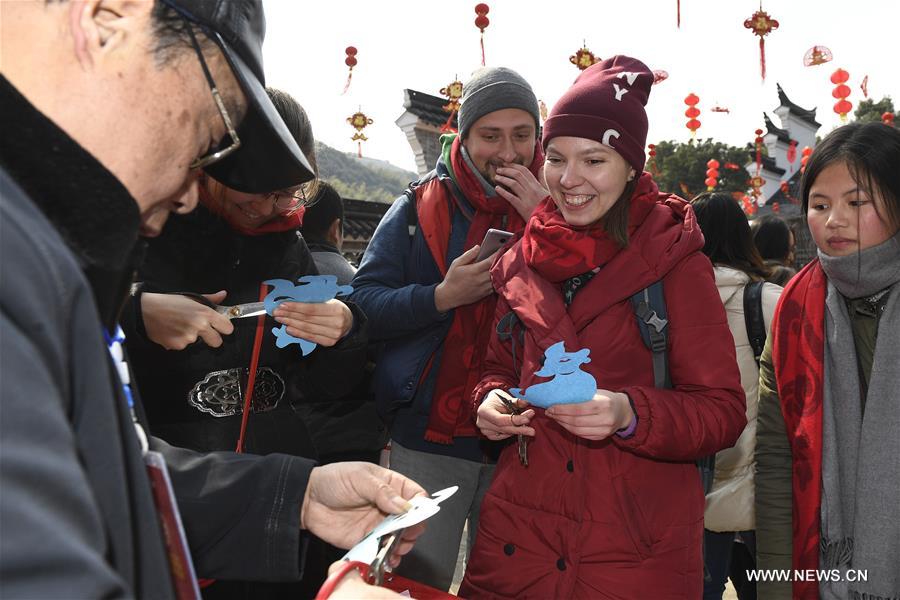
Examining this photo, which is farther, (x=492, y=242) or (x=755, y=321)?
(x=755, y=321)

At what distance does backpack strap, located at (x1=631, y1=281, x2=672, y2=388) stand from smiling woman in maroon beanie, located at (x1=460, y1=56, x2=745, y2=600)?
15 millimetres

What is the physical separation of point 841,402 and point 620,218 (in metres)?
0.88

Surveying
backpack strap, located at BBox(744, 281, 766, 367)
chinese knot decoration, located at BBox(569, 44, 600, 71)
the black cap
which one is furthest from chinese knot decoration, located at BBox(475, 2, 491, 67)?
the black cap

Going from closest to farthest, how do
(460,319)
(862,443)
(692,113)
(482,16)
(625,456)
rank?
(625,456)
(862,443)
(460,319)
(482,16)
(692,113)

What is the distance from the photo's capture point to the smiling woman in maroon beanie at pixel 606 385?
181 cm

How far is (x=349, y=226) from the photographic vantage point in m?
11.3

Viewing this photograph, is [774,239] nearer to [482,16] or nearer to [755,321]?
[755,321]

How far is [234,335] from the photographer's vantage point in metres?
2.20

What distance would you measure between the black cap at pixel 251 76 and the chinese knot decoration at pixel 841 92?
45.0 ft

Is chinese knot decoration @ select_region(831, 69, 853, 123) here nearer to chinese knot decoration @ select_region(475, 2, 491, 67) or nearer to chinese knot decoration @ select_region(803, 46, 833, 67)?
chinese knot decoration @ select_region(803, 46, 833, 67)

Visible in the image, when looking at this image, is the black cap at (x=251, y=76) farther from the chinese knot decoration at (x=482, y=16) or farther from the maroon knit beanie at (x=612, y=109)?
the chinese knot decoration at (x=482, y=16)

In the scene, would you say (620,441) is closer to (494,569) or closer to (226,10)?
(494,569)

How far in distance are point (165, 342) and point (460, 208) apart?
125cm

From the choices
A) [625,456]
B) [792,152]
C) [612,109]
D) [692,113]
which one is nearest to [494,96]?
[612,109]
